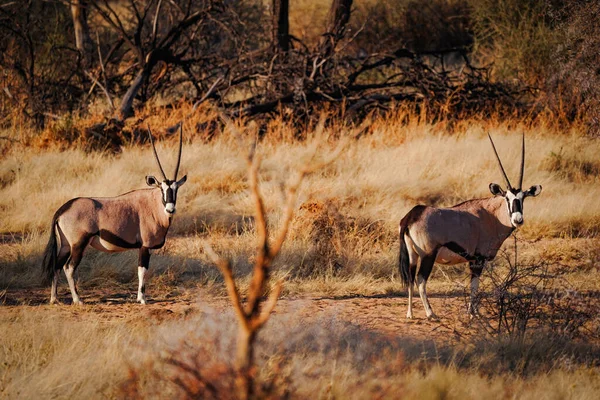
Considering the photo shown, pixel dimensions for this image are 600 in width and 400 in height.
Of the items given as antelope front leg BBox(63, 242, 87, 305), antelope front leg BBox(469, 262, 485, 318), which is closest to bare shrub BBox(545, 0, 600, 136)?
antelope front leg BBox(469, 262, 485, 318)

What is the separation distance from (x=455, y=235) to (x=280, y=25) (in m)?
10.3

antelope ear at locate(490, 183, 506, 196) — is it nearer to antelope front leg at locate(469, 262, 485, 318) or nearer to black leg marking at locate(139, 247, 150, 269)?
antelope front leg at locate(469, 262, 485, 318)

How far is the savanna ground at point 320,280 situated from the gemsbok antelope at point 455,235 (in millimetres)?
304

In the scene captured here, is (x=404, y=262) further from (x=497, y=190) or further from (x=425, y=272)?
(x=497, y=190)

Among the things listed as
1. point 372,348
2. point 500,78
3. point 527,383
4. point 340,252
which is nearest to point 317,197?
point 340,252

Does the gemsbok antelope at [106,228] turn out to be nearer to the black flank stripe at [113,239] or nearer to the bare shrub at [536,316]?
the black flank stripe at [113,239]

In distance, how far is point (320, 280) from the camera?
7.73 m

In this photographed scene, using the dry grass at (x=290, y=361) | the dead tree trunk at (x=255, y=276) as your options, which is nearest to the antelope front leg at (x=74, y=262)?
the dry grass at (x=290, y=361)

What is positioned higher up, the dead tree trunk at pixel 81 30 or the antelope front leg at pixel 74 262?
the dead tree trunk at pixel 81 30

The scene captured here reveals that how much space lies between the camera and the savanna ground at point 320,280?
441 centimetres

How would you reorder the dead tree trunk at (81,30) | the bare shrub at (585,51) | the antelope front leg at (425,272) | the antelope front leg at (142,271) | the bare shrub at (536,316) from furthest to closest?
the dead tree trunk at (81,30), the bare shrub at (585,51), the antelope front leg at (142,271), the antelope front leg at (425,272), the bare shrub at (536,316)

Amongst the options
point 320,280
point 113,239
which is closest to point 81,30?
point 113,239

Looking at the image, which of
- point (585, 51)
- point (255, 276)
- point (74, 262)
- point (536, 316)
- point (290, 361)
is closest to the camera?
point (255, 276)

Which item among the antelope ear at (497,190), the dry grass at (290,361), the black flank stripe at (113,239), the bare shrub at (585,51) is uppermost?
the bare shrub at (585,51)
